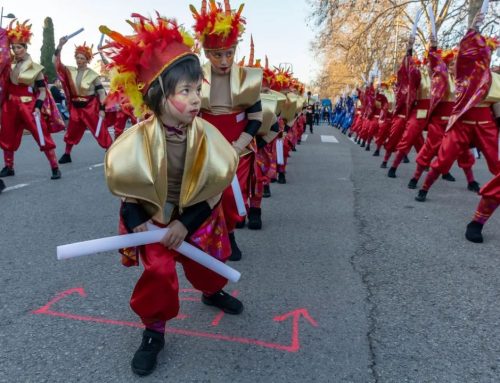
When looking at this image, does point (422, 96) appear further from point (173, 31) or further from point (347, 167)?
point (173, 31)

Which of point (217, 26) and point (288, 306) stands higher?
point (217, 26)

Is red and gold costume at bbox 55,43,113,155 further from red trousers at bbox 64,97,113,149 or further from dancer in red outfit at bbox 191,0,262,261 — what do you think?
dancer in red outfit at bbox 191,0,262,261

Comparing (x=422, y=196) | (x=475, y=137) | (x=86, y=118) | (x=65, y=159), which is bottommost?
(x=65, y=159)

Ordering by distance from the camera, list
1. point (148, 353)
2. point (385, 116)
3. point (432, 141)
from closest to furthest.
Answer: point (148, 353) → point (432, 141) → point (385, 116)

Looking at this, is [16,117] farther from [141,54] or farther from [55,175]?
[141,54]

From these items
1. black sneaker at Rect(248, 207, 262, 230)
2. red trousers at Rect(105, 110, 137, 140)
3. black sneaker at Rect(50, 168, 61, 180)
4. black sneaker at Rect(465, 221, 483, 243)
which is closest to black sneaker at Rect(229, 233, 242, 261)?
black sneaker at Rect(248, 207, 262, 230)

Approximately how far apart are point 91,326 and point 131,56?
1491mm

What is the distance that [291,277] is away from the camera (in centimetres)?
335

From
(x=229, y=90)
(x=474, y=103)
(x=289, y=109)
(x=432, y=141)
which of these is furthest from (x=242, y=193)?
(x=289, y=109)

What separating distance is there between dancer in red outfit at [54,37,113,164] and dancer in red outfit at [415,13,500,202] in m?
5.67

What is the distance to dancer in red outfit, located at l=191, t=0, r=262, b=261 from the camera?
10.5 feet

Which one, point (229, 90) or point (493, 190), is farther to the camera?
point (493, 190)

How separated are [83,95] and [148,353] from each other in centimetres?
685

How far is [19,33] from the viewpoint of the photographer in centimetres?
634
